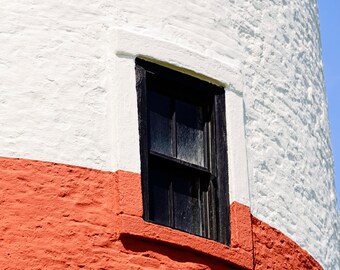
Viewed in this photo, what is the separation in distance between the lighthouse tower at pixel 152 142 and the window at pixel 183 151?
1 centimetres

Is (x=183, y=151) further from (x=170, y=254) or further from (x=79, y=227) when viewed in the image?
(x=79, y=227)

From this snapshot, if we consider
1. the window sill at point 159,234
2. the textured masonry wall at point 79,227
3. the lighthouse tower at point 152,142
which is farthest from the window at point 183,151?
the textured masonry wall at point 79,227

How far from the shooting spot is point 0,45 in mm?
13906

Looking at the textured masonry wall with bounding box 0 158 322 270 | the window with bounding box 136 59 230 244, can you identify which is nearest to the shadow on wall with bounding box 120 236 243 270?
the textured masonry wall with bounding box 0 158 322 270

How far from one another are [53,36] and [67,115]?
0.78 m

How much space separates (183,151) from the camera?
47.5ft

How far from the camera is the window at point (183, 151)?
14172 millimetres

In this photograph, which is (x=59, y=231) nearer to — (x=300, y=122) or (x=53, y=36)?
(x=53, y=36)

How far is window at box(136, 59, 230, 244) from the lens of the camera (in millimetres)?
14172

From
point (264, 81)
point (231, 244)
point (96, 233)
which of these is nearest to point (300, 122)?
point (264, 81)

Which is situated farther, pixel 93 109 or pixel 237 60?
pixel 237 60

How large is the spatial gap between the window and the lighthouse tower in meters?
0.01

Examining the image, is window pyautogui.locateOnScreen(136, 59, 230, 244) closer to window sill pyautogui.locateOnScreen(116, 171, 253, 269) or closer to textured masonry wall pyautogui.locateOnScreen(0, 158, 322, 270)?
window sill pyautogui.locateOnScreen(116, 171, 253, 269)

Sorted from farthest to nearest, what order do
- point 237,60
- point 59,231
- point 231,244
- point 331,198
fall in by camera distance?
point 331,198 < point 237,60 < point 231,244 < point 59,231
